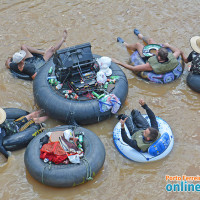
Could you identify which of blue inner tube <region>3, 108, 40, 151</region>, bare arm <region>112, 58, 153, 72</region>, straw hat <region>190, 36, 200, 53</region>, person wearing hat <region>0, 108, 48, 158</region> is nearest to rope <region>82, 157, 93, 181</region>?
blue inner tube <region>3, 108, 40, 151</region>

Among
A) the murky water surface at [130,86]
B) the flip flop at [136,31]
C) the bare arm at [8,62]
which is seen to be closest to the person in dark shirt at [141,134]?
the murky water surface at [130,86]

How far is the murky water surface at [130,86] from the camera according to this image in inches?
197

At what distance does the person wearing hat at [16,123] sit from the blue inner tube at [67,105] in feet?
0.85

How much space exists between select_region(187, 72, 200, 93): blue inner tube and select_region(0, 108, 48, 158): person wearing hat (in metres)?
3.64

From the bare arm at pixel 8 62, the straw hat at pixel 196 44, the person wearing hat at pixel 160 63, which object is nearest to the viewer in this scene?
the person wearing hat at pixel 160 63

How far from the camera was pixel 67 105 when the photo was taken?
5715 millimetres

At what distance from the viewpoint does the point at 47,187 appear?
4980 mm

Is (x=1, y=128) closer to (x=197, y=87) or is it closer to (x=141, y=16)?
(x=197, y=87)

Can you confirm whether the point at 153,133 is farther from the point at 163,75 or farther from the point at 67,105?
the point at 163,75

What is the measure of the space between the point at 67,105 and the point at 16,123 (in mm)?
1124

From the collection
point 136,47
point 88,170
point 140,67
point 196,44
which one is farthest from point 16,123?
point 196,44

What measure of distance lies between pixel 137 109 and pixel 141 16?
14.0 ft

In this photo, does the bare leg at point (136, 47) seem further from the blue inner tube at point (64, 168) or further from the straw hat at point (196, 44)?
the blue inner tube at point (64, 168)

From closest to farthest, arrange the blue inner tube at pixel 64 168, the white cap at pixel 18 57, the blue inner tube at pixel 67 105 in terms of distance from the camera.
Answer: the blue inner tube at pixel 64 168 < the blue inner tube at pixel 67 105 < the white cap at pixel 18 57
